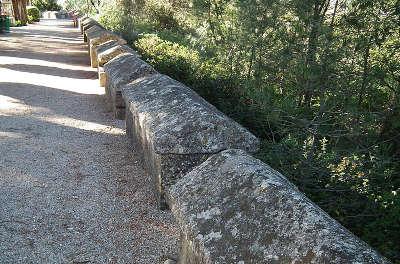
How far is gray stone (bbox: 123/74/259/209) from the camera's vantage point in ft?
10.6

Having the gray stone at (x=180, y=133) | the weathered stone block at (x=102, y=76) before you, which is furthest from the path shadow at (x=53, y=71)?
the gray stone at (x=180, y=133)

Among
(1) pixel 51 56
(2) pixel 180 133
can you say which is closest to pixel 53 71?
(1) pixel 51 56

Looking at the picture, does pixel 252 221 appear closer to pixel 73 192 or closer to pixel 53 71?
pixel 73 192

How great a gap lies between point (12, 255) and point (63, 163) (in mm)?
2030

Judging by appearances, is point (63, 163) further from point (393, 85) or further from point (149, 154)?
point (393, 85)

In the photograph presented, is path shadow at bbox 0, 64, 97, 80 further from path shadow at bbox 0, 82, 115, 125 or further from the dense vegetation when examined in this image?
the dense vegetation

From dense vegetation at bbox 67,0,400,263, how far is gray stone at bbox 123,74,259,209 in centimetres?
44

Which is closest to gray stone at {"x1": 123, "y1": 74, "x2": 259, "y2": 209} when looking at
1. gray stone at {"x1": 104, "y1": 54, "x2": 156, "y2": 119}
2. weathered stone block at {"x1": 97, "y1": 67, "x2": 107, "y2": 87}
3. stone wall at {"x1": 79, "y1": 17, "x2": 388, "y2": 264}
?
stone wall at {"x1": 79, "y1": 17, "x2": 388, "y2": 264}

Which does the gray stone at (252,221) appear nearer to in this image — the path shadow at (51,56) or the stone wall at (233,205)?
the stone wall at (233,205)

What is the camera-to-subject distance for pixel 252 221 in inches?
71.2

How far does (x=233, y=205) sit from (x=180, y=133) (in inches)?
54.5

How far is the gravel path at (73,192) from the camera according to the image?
334 centimetres

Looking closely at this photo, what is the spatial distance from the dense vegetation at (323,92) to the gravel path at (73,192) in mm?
1325

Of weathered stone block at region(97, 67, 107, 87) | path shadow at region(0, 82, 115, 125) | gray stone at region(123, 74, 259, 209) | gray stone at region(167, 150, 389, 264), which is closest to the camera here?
gray stone at region(167, 150, 389, 264)
